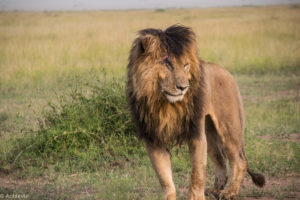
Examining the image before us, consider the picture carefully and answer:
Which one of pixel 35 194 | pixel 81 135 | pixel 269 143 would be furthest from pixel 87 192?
pixel 269 143

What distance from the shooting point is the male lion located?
3.71 m

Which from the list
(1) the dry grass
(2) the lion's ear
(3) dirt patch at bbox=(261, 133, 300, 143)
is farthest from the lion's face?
(1) the dry grass

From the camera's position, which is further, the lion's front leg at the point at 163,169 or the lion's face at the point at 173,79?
the lion's front leg at the point at 163,169

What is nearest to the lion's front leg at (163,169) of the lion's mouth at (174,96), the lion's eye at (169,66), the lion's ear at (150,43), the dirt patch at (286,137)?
the lion's mouth at (174,96)

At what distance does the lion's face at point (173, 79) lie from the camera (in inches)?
143

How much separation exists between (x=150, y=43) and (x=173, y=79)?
A: 36 centimetres

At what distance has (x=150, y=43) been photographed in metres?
3.79

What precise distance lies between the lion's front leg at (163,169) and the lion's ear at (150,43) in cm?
83

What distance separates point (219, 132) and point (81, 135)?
2120 mm

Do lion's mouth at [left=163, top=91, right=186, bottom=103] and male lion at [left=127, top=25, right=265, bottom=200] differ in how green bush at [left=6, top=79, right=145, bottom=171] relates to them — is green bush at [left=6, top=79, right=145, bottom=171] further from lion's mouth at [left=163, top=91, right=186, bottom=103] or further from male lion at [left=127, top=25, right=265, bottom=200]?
lion's mouth at [left=163, top=91, right=186, bottom=103]

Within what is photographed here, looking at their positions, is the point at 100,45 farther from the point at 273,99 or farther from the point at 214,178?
the point at 214,178

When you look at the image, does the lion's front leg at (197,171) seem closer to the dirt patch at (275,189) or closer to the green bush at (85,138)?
the dirt patch at (275,189)

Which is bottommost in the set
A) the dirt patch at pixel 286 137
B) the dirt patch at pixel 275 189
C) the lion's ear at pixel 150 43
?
the dirt patch at pixel 286 137

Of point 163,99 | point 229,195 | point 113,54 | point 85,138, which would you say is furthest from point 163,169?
point 113,54
